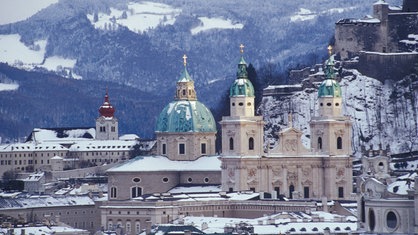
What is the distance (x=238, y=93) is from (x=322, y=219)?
94.4ft

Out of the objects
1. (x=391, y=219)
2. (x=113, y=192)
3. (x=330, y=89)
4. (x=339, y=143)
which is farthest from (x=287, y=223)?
(x=391, y=219)

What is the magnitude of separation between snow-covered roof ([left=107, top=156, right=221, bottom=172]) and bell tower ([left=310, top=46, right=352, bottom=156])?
304 inches

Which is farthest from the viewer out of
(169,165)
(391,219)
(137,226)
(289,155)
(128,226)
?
(169,165)

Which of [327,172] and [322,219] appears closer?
[322,219]

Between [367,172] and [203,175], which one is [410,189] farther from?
[203,175]

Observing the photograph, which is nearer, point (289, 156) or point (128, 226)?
point (128, 226)

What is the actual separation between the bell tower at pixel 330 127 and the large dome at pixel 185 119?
29.2ft

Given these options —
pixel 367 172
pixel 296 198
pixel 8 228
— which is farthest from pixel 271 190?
pixel 367 172

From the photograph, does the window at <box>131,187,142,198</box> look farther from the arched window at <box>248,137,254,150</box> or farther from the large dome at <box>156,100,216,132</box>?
the arched window at <box>248,137,254,150</box>

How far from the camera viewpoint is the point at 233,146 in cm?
17312

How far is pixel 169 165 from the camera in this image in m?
178

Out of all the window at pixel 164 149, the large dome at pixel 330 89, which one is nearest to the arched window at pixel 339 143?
the large dome at pixel 330 89

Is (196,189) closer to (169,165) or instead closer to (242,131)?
(169,165)

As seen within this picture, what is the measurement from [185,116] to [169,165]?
3.74 m
